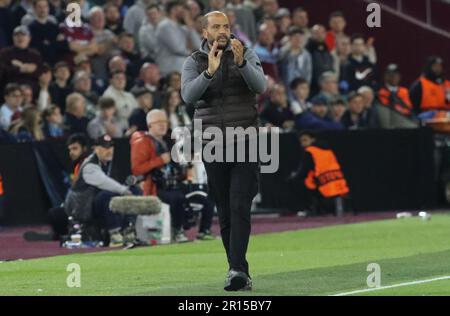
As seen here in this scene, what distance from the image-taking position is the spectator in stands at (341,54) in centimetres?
2920

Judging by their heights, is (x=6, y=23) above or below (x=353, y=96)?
above

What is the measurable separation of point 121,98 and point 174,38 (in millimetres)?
2289

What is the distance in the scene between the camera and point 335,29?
98.2 ft

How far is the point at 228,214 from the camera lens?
13023 millimetres

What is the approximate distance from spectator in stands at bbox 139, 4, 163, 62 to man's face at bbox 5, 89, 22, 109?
3.93m

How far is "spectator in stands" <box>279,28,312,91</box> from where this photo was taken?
28188mm

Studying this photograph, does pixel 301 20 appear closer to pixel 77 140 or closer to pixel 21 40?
pixel 21 40

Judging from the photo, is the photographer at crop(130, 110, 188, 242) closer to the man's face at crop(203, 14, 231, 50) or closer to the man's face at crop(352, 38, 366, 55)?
the man's face at crop(203, 14, 231, 50)

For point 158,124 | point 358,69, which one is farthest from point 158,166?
point 358,69

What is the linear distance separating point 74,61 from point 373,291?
538 inches

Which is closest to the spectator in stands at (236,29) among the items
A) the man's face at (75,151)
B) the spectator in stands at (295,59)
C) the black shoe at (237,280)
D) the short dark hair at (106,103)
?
the spectator in stands at (295,59)

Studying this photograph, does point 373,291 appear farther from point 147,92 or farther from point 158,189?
point 147,92

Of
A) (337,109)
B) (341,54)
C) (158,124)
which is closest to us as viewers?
(158,124)
